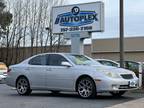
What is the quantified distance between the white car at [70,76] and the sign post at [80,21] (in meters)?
7.51

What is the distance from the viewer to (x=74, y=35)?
2459 centimetres

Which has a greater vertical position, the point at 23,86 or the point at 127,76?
the point at 127,76

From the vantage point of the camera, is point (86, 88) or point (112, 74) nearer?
point (112, 74)

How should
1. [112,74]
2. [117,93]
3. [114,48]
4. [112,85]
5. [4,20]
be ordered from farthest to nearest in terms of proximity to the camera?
[114,48], [4,20], [117,93], [112,74], [112,85]

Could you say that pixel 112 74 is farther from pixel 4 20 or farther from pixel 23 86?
pixel 4 20

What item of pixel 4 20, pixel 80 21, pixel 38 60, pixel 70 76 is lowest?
pixel 70 76

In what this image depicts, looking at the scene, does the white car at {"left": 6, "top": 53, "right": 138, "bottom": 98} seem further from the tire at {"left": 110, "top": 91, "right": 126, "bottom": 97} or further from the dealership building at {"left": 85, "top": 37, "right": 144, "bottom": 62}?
the dealership building at {"left": 85, "top": 37, "right": 144, "bottom": 62}

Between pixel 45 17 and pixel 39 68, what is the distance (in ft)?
128

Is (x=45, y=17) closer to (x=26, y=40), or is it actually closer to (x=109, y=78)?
(x=26, y=40)

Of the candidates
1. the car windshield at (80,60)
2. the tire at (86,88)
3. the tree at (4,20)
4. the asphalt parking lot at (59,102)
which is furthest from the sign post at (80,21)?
the tree at (4,20)

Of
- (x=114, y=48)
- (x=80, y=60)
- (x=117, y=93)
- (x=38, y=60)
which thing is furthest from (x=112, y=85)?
(x=114, y=48)

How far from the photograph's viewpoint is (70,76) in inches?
594

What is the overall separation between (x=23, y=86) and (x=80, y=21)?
9.02 m

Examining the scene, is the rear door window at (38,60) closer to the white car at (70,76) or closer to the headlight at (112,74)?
the white car at (70,76)
